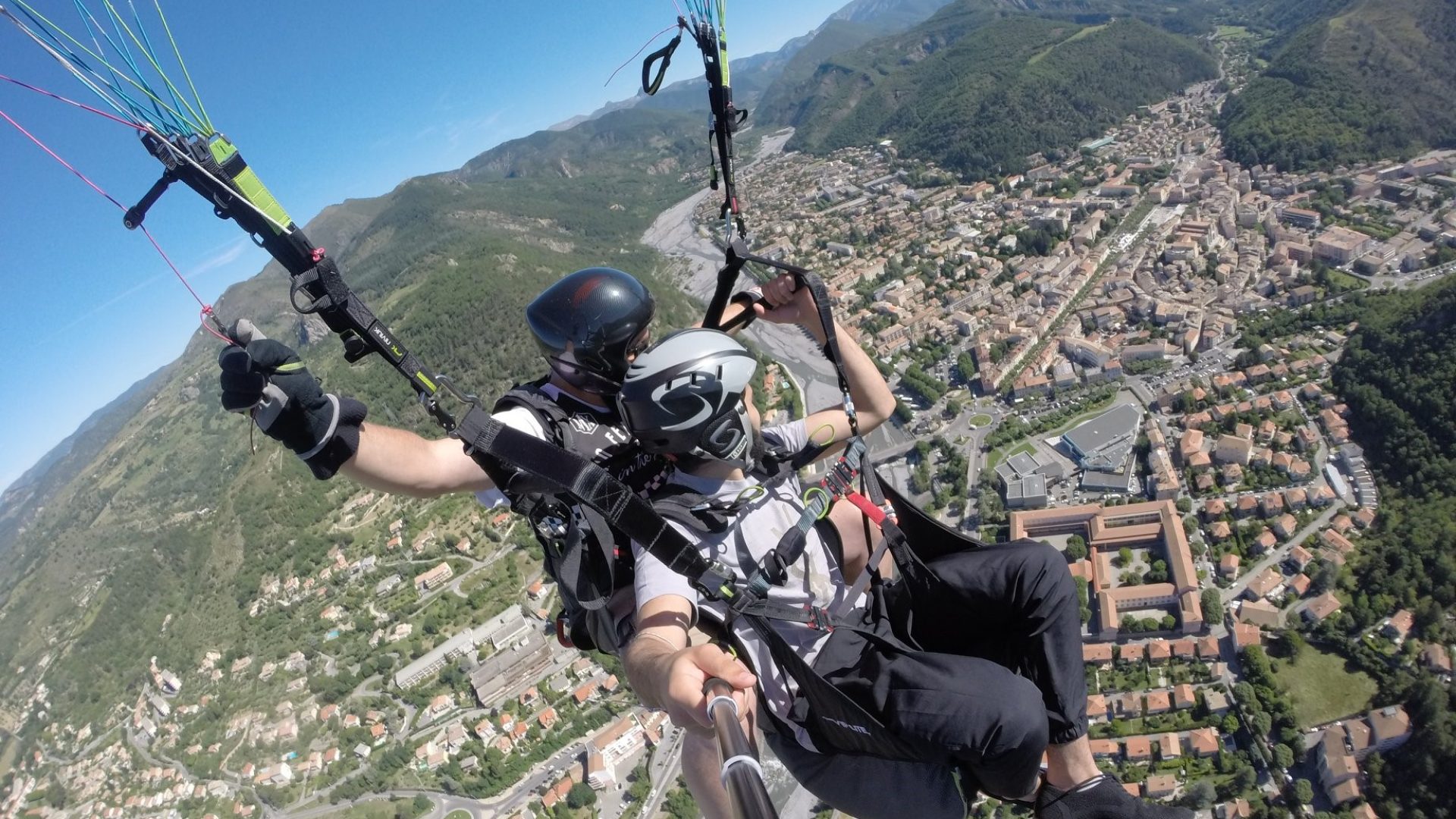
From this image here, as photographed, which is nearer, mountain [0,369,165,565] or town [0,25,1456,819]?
town [0,25,1456,819]

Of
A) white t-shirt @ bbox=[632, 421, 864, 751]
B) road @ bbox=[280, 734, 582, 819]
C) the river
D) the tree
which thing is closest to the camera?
white t-shirt @ bbox=[632, 421, 864, 751]

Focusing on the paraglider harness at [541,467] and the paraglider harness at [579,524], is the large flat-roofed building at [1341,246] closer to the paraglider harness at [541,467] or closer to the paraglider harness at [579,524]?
the paraglider harness at [541,467]

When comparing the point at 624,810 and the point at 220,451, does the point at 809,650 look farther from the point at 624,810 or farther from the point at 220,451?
the point at 220,451

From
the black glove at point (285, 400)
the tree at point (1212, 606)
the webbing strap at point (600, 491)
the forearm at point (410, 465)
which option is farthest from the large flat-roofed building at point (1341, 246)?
the black glove at point (285, 400)

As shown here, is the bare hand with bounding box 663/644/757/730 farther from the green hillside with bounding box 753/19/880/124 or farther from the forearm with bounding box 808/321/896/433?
the green hillside with bounding box 753/19/880/124

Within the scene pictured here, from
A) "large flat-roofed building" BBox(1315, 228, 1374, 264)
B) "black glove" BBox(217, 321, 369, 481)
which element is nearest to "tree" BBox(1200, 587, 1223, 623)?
"black glove" BBox(217, 321, 369, 481)

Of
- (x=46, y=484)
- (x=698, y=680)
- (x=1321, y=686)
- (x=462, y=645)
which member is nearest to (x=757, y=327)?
(x=462, y=645)
